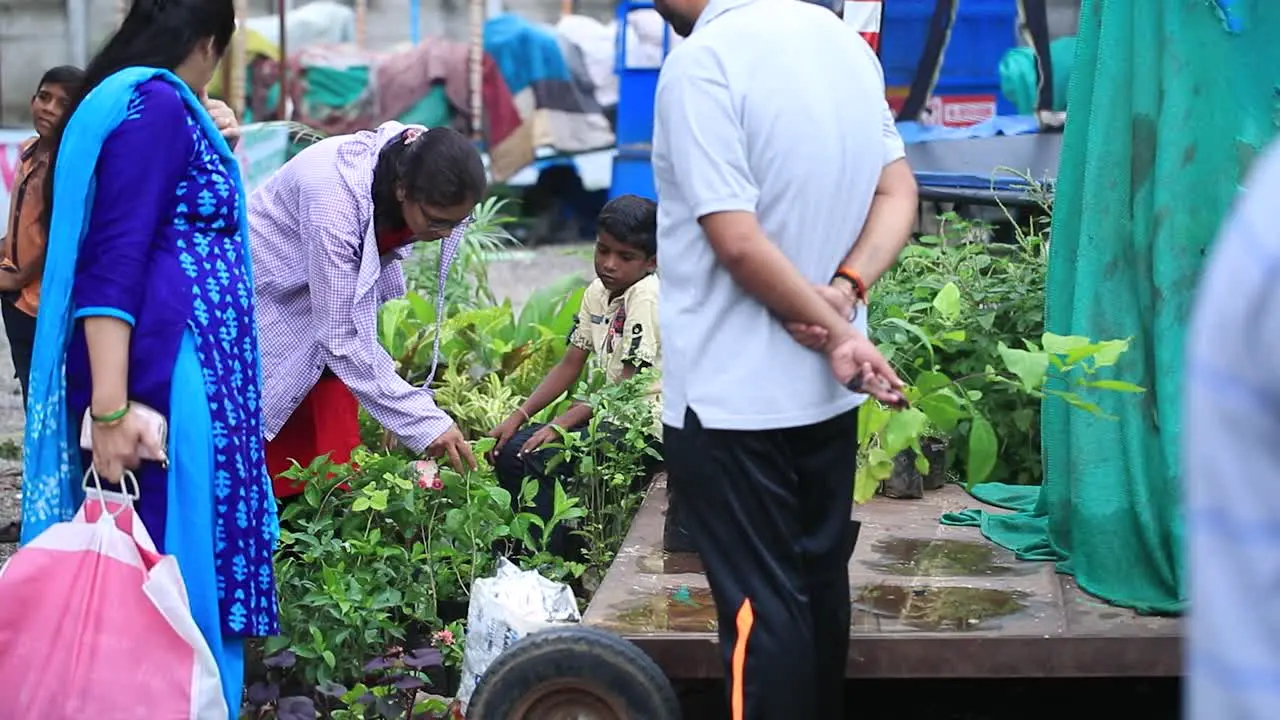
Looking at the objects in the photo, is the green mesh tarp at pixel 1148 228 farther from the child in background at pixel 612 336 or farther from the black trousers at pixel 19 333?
the black trousers at pixel 19 333

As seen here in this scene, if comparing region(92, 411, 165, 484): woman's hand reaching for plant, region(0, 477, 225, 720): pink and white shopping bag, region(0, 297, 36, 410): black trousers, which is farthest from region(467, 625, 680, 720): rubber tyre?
region(0, 297, 36, 410): black trousers

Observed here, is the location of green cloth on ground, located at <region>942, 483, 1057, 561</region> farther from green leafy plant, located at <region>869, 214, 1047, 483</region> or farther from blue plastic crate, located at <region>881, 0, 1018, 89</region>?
blue plastic crate, located at <region>881, 0, 1018, 89</region>

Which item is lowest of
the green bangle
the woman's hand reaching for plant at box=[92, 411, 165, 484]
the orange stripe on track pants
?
the orange stripe on track pants

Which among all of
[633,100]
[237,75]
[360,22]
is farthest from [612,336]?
[360,22]

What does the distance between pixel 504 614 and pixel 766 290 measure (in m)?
1.19

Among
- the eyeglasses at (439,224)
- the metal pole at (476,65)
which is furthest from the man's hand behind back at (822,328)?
the metal pole at (476,65)

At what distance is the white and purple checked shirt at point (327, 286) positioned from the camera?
13.1 ft

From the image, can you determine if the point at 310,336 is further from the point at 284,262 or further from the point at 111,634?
the point at 111,634

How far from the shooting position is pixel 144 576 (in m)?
2.96

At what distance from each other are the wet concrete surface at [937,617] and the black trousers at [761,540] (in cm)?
48

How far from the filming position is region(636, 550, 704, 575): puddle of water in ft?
12.5

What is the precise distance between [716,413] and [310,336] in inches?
66.7

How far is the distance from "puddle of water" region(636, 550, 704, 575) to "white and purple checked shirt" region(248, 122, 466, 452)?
57 centimetres

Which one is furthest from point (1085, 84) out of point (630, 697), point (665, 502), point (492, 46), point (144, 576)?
point (492, 46)
